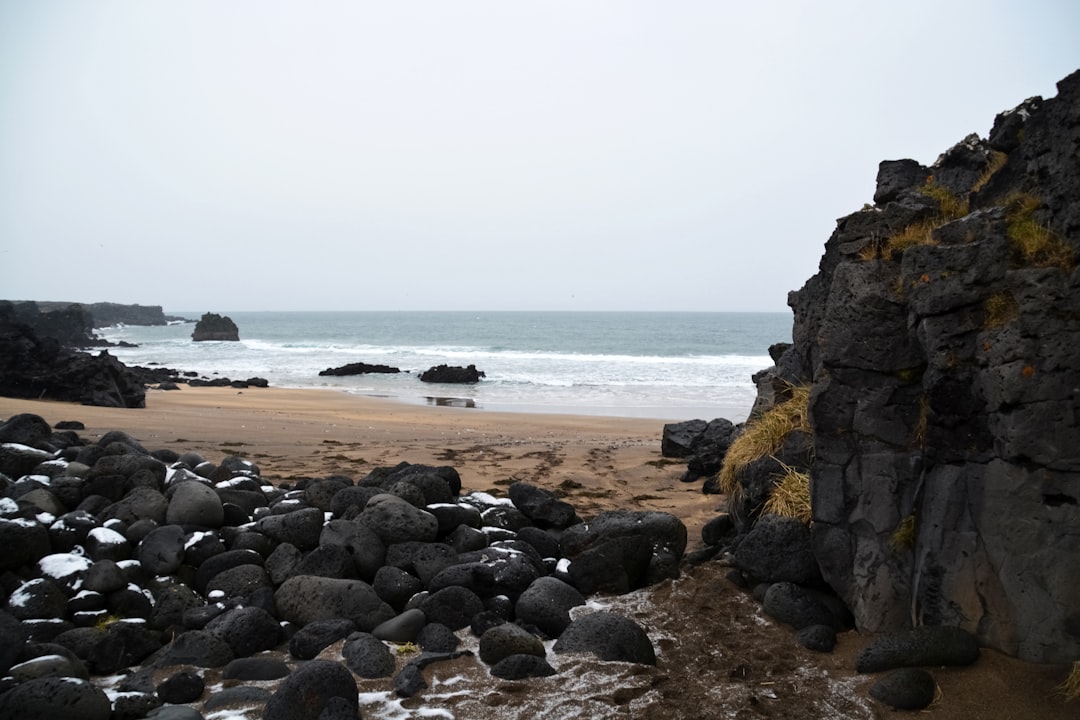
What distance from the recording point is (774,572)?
6.66 metres

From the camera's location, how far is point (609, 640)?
571 cm

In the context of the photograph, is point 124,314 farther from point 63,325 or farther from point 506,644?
point 506,644

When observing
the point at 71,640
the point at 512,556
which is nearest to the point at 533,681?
the point at 512,556

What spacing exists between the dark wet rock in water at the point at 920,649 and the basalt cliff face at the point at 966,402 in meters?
0.13

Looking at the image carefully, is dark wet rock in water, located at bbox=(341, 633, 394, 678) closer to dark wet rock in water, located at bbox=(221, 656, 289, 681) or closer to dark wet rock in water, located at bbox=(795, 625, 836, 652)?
dark wet rock in water, located at bbox=(221, 656, 289, 681)

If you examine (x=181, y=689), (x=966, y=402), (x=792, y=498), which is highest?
(x=966, y=402)

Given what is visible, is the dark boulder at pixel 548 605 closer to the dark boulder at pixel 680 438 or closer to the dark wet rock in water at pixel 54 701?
the dark wet rock in water at pixel 54 701

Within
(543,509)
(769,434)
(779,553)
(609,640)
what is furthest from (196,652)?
(769,434)

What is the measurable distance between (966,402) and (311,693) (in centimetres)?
466

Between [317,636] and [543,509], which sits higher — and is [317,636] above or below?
below

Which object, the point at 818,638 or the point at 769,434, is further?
the point at 769,434

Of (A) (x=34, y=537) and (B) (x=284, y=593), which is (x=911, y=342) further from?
(A) (x=34, y=537)

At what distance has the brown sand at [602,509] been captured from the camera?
15.8 feet

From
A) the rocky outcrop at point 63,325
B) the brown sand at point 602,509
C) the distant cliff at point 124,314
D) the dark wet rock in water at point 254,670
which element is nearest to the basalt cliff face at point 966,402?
the brown sand at point 602,509
